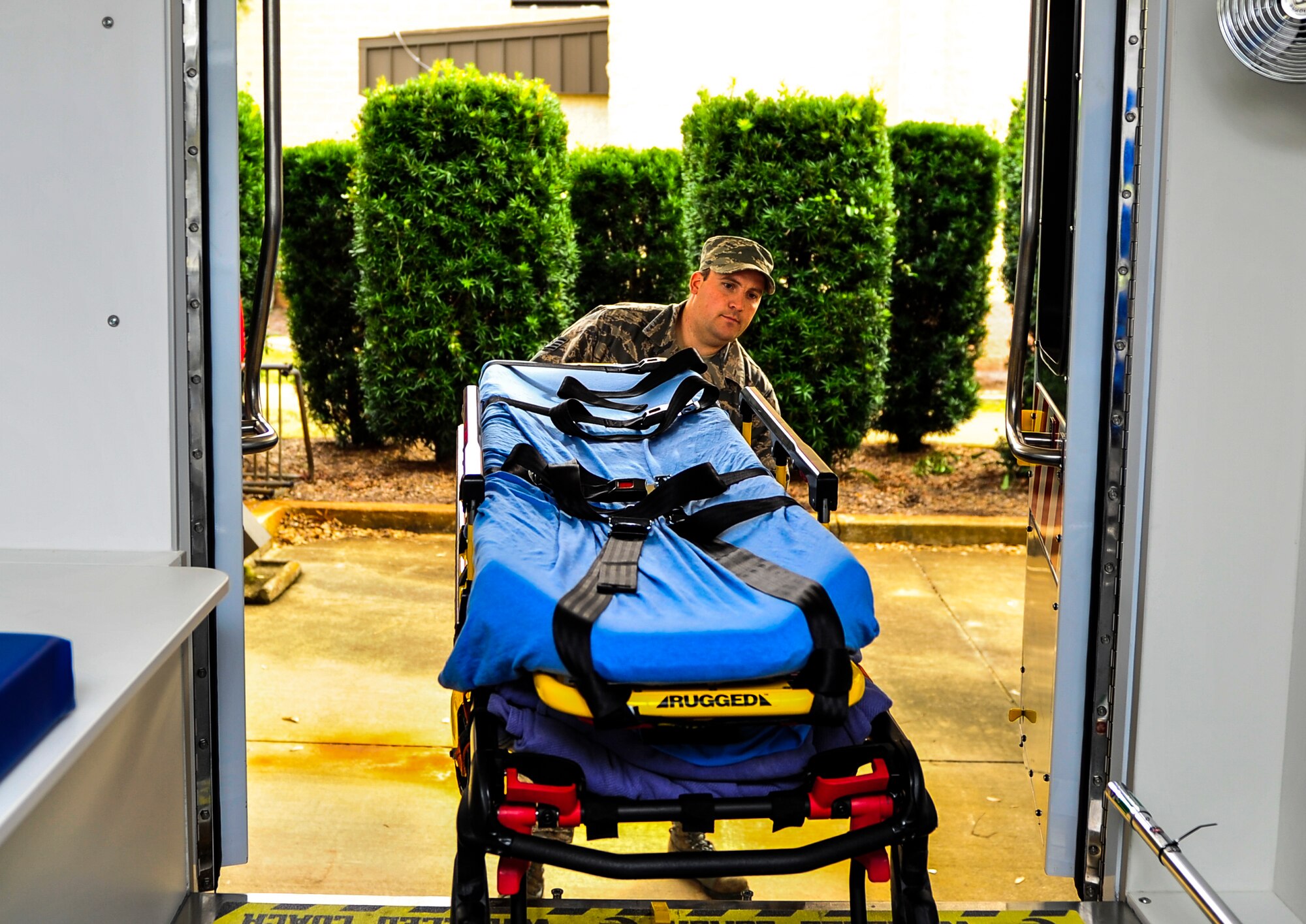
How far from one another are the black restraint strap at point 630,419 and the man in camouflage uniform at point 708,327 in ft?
2.42

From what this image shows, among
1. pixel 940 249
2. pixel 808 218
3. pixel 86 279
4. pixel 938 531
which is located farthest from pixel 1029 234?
pixel 940 249

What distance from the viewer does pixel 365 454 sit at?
26.0 feet

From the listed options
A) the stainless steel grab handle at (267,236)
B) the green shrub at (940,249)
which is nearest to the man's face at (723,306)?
the stainless steel grab handle at (267,236)

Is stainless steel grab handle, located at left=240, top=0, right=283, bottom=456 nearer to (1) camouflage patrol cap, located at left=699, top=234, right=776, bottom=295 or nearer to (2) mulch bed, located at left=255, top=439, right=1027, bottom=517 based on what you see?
(1) camouflage patrol cap, located at left=699, top=234, right=776, bottom=295

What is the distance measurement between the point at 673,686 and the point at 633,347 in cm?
245

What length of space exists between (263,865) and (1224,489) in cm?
253

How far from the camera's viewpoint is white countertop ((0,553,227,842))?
4.64 ft

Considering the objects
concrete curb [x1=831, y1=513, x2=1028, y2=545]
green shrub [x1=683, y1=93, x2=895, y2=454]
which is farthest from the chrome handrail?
green shrub [x1=683, y1=93, x2=895, y2=454]

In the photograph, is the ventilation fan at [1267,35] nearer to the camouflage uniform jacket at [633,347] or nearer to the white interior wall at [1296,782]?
the white interior wall at [1296,782]

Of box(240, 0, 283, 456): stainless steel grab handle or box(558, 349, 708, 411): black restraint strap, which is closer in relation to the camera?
box(240, 0, 283, 456): stainless steel grab handle

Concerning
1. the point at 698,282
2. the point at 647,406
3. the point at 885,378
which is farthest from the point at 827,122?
the point at 647,406

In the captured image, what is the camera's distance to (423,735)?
164 inches

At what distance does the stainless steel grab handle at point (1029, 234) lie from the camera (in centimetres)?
239

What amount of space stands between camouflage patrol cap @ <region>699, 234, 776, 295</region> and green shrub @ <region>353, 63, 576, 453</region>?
2935 millimetres
